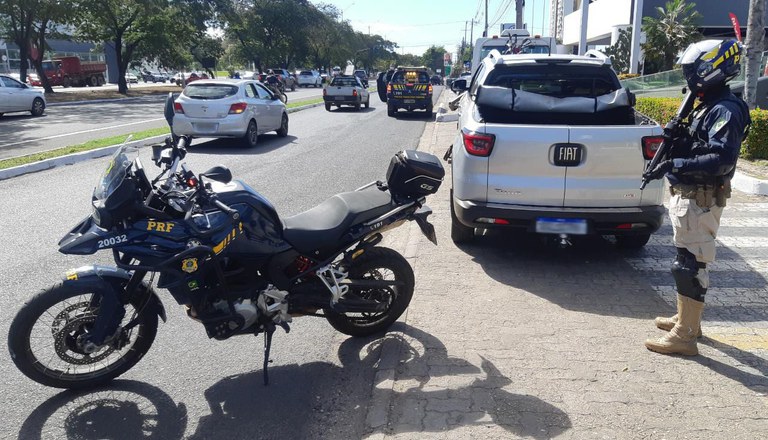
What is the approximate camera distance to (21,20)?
98.8ft

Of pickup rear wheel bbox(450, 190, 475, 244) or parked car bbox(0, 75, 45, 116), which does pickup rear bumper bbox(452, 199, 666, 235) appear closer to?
pickup rear wheel bbox(450, 190, 475, 244)

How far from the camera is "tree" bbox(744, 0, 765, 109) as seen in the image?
11867 mm

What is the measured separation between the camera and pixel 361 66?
130m

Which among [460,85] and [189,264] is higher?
[460,85]

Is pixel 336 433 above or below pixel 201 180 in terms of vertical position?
below

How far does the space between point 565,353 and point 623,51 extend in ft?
121

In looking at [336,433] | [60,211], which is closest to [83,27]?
[60,211]

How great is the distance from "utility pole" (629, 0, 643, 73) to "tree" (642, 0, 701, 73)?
0.84m

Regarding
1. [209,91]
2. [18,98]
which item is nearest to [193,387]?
[209,91]

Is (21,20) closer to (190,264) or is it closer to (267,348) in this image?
(190,264)

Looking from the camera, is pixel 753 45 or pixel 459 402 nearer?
pixel 459 402

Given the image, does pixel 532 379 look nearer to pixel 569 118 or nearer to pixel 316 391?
pixel 316 391

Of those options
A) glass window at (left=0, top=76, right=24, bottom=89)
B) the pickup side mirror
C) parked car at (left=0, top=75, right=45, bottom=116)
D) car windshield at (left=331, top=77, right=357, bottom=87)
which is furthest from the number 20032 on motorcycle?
car windshield at (left=331, top=77, right=357, bottom=87)

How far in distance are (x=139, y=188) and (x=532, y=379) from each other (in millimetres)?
2518
